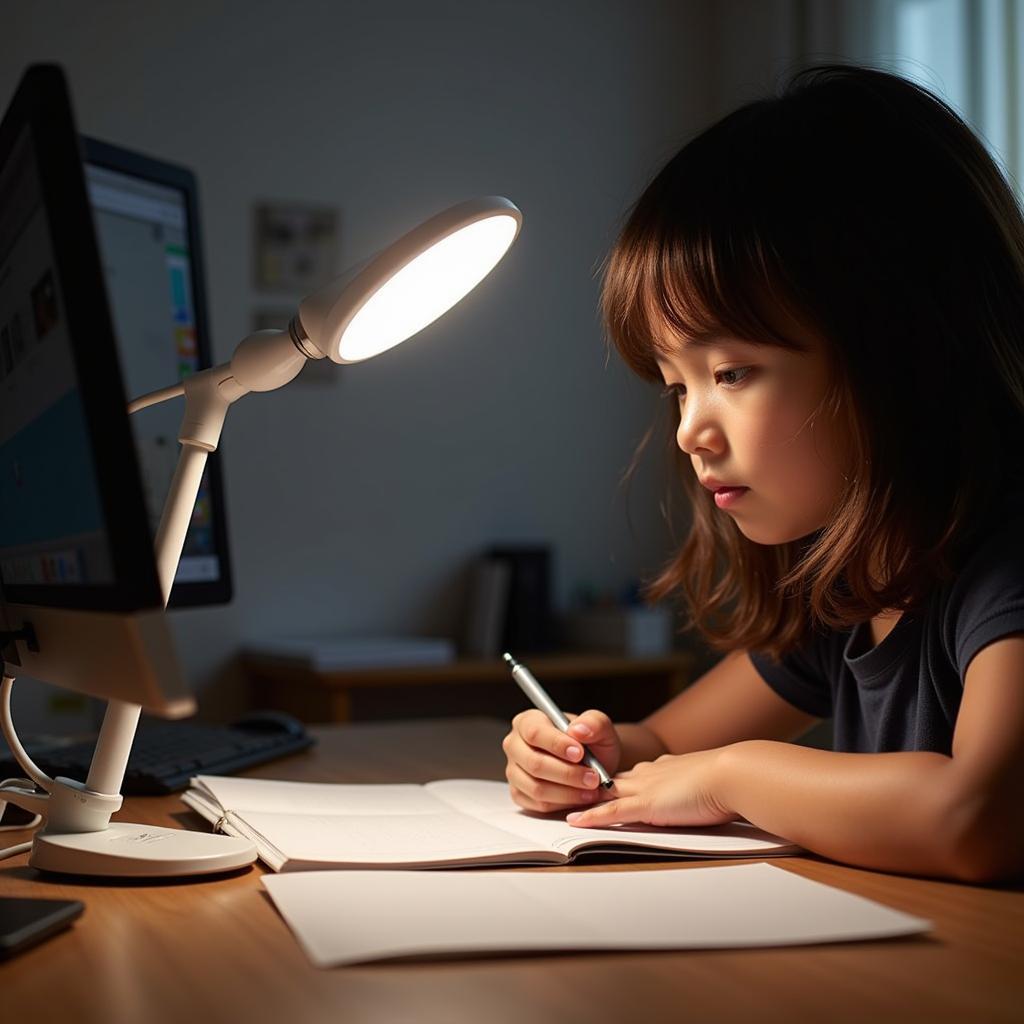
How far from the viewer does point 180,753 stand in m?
1.13

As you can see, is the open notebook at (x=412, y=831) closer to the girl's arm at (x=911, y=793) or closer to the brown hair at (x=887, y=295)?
the girl's arm at (x=911, y=793)

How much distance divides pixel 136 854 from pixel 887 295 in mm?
634

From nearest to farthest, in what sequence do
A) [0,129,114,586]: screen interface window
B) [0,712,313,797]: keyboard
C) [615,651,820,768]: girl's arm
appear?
[0,129,114,586]: screen interface window → [0,712,313,797]: keyboard → [615,651,820,768]: girl's arm

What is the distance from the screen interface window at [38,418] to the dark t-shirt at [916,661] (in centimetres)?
55

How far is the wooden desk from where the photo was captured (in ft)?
Result: 7.67

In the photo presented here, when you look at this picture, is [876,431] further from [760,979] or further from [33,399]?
[33,399]

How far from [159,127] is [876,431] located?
2.05 metres

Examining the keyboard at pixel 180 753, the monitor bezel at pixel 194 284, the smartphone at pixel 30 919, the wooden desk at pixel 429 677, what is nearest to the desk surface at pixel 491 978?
the smartphone at pixel 30 919

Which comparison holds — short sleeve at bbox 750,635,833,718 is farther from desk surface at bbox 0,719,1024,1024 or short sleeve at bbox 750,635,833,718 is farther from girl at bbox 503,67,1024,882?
desk surface at bbox 0,719,1024,1024

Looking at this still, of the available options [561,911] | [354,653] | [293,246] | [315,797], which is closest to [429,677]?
[354,653]

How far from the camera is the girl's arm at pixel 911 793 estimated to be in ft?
2.28

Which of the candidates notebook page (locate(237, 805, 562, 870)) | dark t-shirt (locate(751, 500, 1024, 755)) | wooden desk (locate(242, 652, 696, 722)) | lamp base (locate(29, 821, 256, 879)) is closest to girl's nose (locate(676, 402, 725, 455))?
dark t-shirt (locate(751, 500, 1024, 755))

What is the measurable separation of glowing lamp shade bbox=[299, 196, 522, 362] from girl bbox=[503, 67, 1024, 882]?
0.19 meters

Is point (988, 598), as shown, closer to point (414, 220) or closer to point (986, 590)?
point (986, 590)
